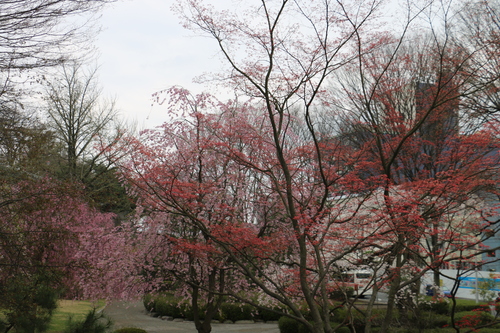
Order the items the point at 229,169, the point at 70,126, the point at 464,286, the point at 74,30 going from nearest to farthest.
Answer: the point at 74,30
the point at 229,169
the point at 70,126
the point at 464,286

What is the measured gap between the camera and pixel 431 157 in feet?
45.6

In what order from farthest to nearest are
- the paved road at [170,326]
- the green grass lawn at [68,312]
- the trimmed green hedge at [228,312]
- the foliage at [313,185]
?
the trimmed green hedge at [228,312] < the paved road at [170,326] < the green grass lawn at [68,312] < the foliage at [313,185]

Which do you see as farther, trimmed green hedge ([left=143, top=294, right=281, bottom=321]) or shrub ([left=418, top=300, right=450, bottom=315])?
trimmed green hedge ([left=143, top=294, right=281, bottom=321])

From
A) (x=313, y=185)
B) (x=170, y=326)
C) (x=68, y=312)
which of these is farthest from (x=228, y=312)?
(x=313, y=185)

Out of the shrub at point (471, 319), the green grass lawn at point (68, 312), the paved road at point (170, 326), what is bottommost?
the paved road at point (170, 326)

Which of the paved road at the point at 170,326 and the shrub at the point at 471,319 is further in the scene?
the paved road at the point at 170,326

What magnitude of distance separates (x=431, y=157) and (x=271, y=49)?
920cm

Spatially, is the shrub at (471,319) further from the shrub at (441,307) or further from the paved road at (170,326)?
the paved road at (170,326)

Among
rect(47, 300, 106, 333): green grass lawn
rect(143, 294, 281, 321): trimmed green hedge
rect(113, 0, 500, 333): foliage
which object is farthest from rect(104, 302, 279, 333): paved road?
rect(113, 0, 500, 333): foliage

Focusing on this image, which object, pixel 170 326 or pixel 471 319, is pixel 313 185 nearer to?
pixel 471 319

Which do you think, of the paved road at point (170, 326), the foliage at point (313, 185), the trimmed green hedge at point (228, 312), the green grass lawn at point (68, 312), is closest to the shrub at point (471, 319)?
the foliage at point (313, 185)

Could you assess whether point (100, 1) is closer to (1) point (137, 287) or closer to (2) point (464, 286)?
(1) point (137, 287)

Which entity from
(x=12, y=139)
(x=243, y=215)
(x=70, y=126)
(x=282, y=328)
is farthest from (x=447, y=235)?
(x=70, y=126)

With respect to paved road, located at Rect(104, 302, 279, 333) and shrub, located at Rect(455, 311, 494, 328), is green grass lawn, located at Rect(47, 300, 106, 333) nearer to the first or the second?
paved road, located at Rect(104, 302, 279, 333)
